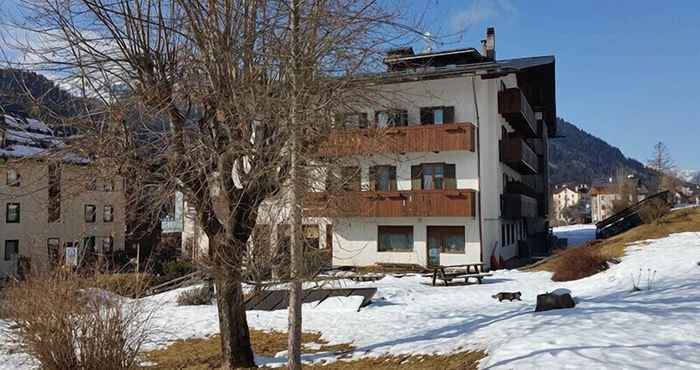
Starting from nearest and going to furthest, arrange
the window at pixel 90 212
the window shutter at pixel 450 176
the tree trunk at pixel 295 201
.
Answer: the tree trunk at pixel 295 201, the window shutter at pixel 450 176, the window at pixel 90 212

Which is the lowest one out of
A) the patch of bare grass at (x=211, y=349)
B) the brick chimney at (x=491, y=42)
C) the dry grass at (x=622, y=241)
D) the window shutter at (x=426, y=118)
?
the patch of bare grass at (x=211, y=349)

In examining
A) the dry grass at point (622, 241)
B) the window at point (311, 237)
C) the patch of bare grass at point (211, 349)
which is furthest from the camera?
the dry grass at point (622, 241)

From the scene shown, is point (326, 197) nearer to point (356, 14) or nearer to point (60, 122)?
point (356, 14)

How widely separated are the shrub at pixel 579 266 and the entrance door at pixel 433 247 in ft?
22.7

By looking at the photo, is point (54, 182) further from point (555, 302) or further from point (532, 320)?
point (555, 302)

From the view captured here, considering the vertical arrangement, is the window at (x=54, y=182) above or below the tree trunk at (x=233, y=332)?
above

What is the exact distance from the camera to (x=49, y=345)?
8656 millimetres

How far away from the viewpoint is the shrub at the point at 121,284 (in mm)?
9164

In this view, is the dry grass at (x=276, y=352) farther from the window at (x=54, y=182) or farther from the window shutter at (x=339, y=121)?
the window shutter at (x=339, y=121)

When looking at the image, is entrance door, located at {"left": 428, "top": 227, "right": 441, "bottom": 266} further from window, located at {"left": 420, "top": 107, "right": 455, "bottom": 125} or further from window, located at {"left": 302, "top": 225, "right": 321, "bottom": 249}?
window, located at {"left": 302, "top": 225, "right": 321, "bottom": 249}

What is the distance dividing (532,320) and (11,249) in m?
36.1

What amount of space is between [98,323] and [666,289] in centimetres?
1214

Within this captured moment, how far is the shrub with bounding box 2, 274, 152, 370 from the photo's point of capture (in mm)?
8281

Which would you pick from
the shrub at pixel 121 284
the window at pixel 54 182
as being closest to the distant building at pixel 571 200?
the shrub at pixel 121 284
